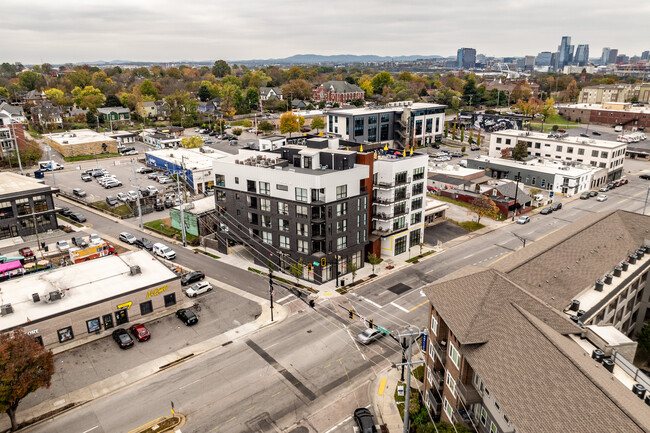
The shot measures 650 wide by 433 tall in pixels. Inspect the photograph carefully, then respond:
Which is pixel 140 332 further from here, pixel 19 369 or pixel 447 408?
pixel 447 408

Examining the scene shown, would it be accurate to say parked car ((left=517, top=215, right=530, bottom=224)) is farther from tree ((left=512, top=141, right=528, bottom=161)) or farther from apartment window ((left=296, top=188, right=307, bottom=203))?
apartment window ((left=296, top=188, right=307, bottom=203))

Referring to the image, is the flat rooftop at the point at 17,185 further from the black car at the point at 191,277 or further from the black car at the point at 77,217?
the black car at the point at 191,277

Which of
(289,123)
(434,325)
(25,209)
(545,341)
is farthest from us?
(289,123)

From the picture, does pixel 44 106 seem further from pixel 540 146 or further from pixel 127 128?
pixel 540 146

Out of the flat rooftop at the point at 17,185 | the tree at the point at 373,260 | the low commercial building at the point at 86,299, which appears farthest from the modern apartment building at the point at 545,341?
the flat rooftop at the point at 17,185

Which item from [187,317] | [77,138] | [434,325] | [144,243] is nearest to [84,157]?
[77,138]

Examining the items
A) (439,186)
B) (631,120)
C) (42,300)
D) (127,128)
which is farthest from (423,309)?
(631,120)
